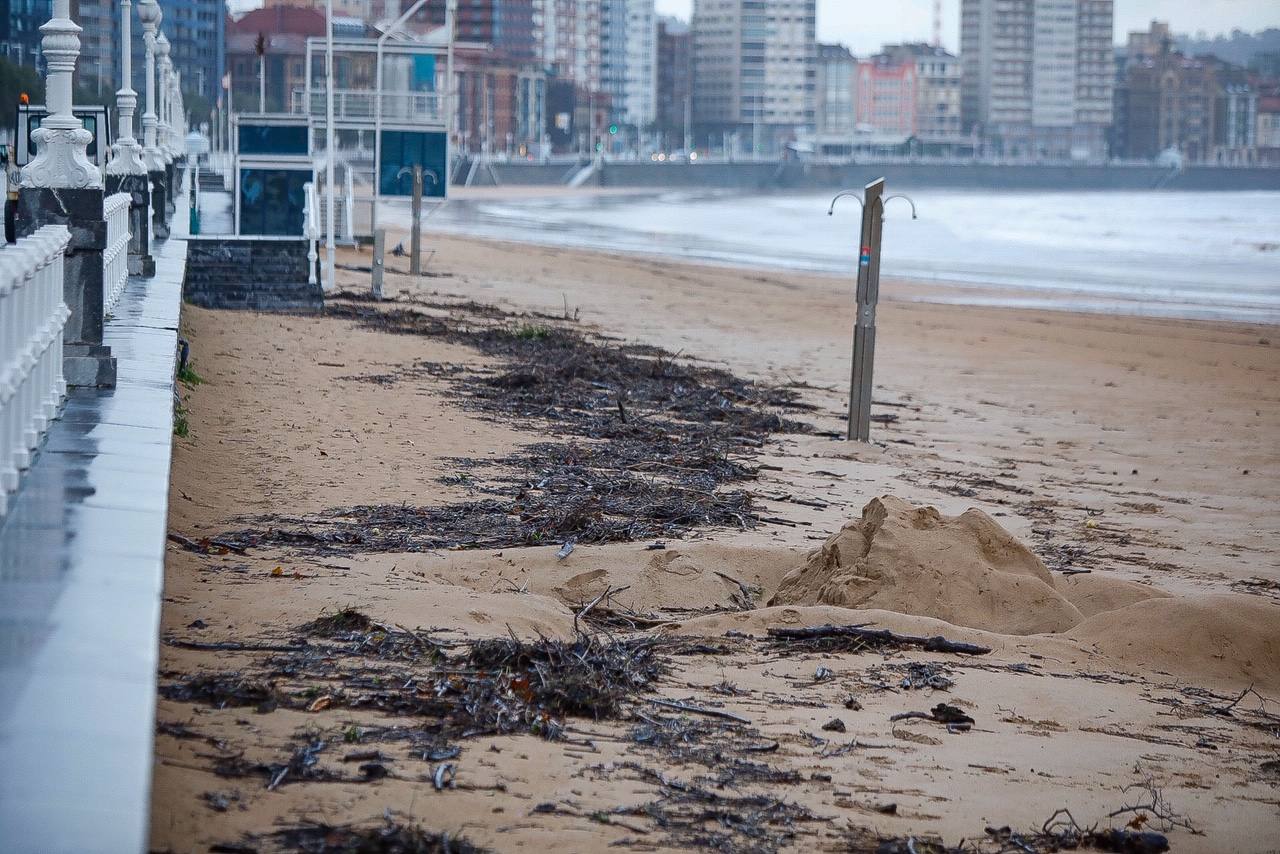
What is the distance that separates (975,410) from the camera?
44.9 feet

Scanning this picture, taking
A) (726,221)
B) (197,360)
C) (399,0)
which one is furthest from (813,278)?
(399,0)

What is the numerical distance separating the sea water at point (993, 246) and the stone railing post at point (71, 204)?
24.0m

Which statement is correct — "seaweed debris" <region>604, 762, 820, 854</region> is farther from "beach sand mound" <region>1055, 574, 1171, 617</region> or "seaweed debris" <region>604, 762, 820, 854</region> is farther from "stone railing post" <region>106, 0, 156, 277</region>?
"stone railing post" <region>106, 0, 156, 277</region>

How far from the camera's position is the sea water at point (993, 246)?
105 ft

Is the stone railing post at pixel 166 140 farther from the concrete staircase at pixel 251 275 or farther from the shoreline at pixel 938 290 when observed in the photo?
the shoreline at pixel 938 290

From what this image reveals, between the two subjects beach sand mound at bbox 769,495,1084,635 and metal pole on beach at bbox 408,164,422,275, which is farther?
metal pole on beach at bbox 408,164,422,275

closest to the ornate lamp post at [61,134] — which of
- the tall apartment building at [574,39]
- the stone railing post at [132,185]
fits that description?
the stone railing post at [132,185]

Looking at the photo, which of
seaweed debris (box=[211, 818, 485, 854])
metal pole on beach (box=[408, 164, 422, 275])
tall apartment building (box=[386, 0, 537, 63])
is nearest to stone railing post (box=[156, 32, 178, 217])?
metal pole on beach (box=[408, 164, 422, 275])

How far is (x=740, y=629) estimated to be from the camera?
18.2ft

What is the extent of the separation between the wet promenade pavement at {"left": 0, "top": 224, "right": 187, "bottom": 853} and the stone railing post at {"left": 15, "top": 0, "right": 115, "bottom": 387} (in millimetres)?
724

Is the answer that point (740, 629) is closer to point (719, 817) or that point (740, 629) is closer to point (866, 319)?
point (719, 817)

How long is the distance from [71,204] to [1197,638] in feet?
17.4

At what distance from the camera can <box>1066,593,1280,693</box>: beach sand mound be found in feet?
18.1

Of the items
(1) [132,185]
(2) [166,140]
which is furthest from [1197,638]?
(2) [166,140]
